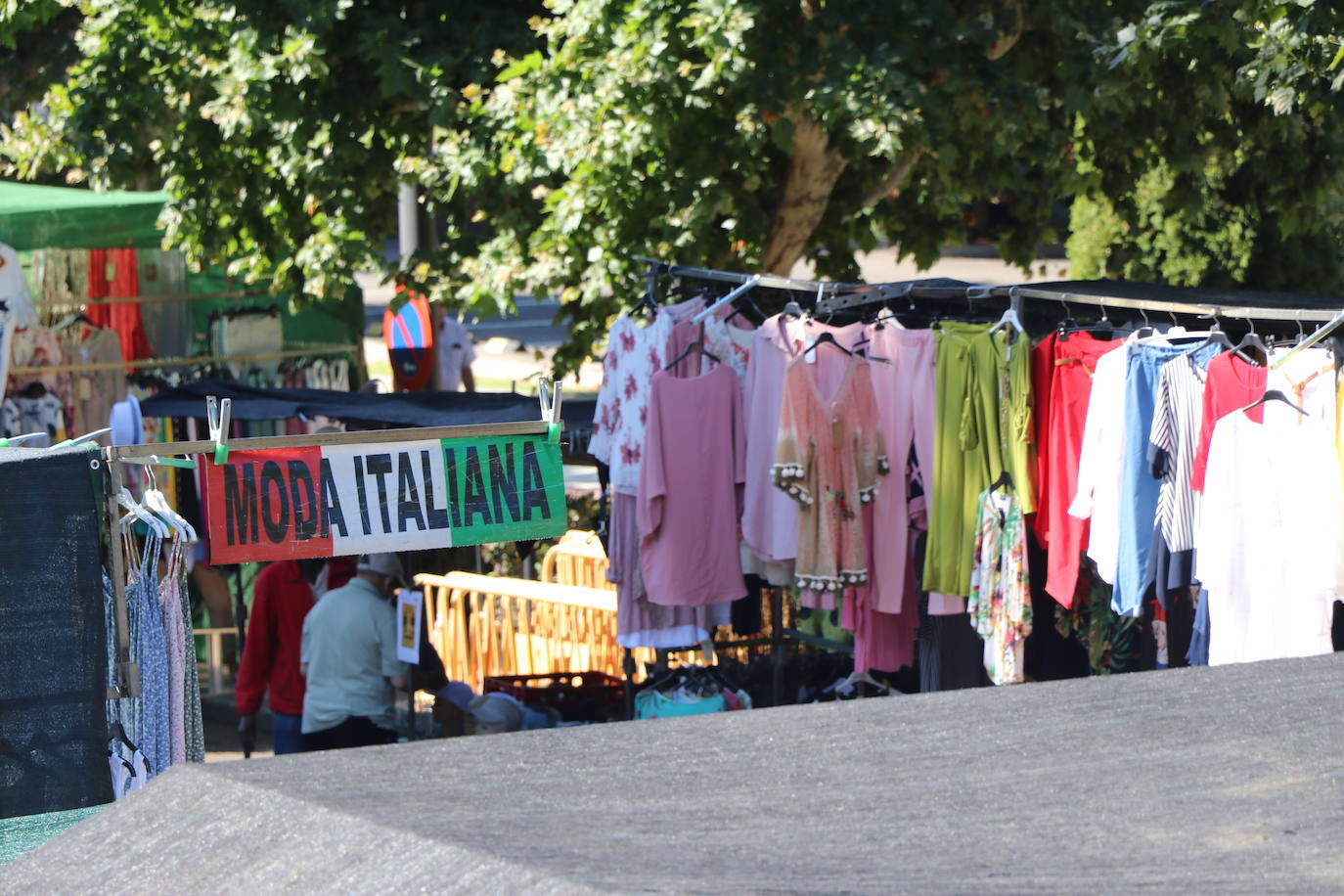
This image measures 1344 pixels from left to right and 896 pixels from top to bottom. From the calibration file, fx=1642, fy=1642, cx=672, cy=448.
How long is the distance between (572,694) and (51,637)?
4.22m

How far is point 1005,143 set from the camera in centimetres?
965

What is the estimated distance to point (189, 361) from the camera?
1108 centimetres

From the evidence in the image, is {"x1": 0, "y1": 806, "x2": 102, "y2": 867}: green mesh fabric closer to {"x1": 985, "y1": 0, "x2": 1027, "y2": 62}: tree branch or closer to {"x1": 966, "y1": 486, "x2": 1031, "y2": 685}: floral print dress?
{"x1": 966, "y1": 486, "x2": 1031, "y2": 685}: floral print dress

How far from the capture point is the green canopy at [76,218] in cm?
1045

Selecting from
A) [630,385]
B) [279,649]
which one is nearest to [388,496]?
[630,385]

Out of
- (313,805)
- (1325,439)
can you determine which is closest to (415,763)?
(313,805)

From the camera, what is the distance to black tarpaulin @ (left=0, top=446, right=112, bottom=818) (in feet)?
13.0

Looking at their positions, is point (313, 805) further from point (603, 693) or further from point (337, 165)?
point (337, 165)

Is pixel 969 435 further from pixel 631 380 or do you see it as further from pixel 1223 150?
pixel 1223 150

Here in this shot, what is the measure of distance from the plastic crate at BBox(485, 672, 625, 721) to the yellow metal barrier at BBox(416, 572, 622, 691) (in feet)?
1.29

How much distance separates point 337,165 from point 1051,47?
176 inches

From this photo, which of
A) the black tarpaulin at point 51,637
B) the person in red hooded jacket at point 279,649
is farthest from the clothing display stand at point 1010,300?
the black tarpaulin at point 51,637

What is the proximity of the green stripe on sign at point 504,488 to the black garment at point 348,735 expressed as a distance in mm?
2968

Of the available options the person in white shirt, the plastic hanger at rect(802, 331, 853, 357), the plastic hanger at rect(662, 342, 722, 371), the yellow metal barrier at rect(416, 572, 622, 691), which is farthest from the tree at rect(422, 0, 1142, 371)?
the person in white shirt
